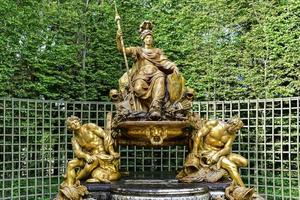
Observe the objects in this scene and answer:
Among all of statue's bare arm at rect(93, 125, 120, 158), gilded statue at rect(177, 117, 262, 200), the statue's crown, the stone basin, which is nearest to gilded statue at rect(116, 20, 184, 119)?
the statue's crown

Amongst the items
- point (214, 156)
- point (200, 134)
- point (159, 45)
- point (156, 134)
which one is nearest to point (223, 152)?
point (214, 156)

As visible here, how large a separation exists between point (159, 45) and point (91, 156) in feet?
14.6

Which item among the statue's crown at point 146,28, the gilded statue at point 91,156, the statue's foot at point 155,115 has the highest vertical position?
the statue's crown at point 146,28

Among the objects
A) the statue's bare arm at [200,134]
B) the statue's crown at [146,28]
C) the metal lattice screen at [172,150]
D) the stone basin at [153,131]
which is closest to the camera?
the stone basin at [153,131]

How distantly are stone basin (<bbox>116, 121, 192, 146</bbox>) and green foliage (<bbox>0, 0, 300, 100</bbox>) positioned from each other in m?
3.00

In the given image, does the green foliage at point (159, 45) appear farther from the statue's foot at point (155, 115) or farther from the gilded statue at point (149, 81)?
the statue's foot at point (155, 115)

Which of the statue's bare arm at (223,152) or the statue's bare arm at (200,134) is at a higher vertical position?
the statue's bare arm at (200,134)

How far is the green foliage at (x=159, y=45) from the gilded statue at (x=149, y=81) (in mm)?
2686

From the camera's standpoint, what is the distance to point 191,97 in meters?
6.29

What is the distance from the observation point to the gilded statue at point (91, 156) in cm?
550

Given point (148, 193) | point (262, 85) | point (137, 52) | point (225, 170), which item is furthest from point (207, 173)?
point (262, 85)

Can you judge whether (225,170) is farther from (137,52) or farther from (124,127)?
(137,52)

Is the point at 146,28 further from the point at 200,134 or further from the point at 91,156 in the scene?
the point at 91,156

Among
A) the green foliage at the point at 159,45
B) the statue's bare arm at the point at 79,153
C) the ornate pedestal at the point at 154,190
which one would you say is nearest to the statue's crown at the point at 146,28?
the statue's bare arm at the point at 79,153
